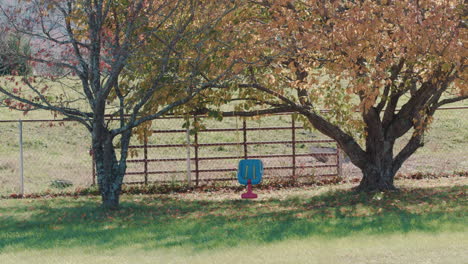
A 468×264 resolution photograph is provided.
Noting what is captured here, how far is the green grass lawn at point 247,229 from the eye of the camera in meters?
8.85

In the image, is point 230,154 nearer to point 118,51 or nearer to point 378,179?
point 378,179

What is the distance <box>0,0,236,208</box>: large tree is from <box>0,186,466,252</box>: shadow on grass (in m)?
1.43

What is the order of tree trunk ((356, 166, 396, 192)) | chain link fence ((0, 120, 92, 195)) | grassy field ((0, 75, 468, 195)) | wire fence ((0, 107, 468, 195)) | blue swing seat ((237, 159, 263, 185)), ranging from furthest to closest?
grassy field ((0, 75, 468, 195)) → chain link fence ((0, 120, 92, 195)) → wire fence ((0, 107, 468, 195)) → tree trunk ((356, 166, 396, 192)) → blue swing seat ((237, 159, 263, 185))

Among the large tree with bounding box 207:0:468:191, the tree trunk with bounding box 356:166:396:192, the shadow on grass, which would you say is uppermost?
the large tree with bounding box 207:0:468:191

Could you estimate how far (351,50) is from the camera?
13.0 meters

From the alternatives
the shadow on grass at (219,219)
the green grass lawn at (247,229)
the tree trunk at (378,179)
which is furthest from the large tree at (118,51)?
the tree trunk at (378,179)

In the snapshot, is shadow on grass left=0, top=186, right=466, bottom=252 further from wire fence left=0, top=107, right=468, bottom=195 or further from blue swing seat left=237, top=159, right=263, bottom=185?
wire fence left=0, top=107, right=468, bottom=195

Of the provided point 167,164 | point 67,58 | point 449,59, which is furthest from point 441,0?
point 167,164

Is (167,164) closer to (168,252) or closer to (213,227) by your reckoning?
(213,227)

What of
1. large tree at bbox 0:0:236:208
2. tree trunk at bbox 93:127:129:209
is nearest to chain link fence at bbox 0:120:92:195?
tree trunk at bbox 93:127:129:209

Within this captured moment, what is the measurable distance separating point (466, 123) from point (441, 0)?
20221mm

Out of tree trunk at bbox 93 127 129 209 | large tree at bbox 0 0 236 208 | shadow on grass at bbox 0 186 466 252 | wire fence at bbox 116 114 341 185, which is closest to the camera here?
shadow on grass at bbox 0 186 466 252

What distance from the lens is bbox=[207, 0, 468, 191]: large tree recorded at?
12.6 meters

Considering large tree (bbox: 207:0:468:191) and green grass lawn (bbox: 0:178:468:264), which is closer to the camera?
green grass lawn (bbox: 0:178:468:264)
